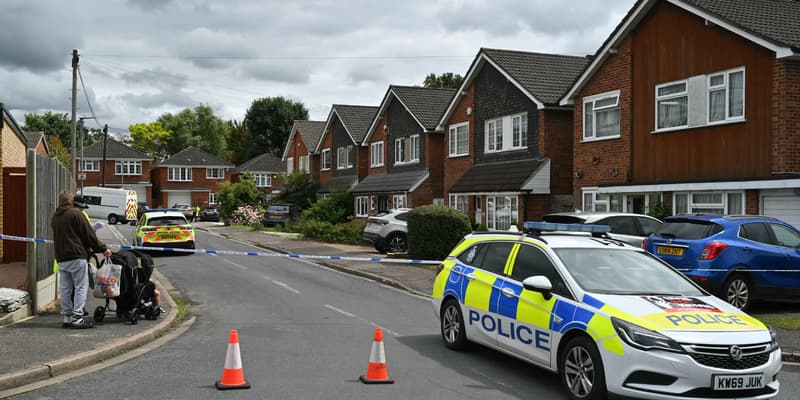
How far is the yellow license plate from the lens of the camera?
41.1 ft

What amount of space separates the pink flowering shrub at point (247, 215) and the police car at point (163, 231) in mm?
22500

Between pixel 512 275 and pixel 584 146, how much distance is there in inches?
641

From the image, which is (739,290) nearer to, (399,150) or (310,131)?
(399,150)

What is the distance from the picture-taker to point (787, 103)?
16.7m

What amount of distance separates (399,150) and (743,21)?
23.5 m

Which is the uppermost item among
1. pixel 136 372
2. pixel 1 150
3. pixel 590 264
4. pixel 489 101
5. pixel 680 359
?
pixel 489 101

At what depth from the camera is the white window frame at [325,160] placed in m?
52.0

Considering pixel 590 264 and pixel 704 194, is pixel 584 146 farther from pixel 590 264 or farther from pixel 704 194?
pixel 590 264

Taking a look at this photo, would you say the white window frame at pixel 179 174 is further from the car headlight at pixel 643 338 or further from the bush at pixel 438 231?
the car headlight at pixel 643 338

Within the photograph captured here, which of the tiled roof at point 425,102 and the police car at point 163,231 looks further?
the tiled roof at point 425,102

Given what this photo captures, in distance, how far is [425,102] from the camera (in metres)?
39.3

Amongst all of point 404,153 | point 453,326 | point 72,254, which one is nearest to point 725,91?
point 453,326

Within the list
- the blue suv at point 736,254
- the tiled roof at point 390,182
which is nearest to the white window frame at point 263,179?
the tiled roof at point 390,182

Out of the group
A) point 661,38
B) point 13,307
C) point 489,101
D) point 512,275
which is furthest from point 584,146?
point 13,307
